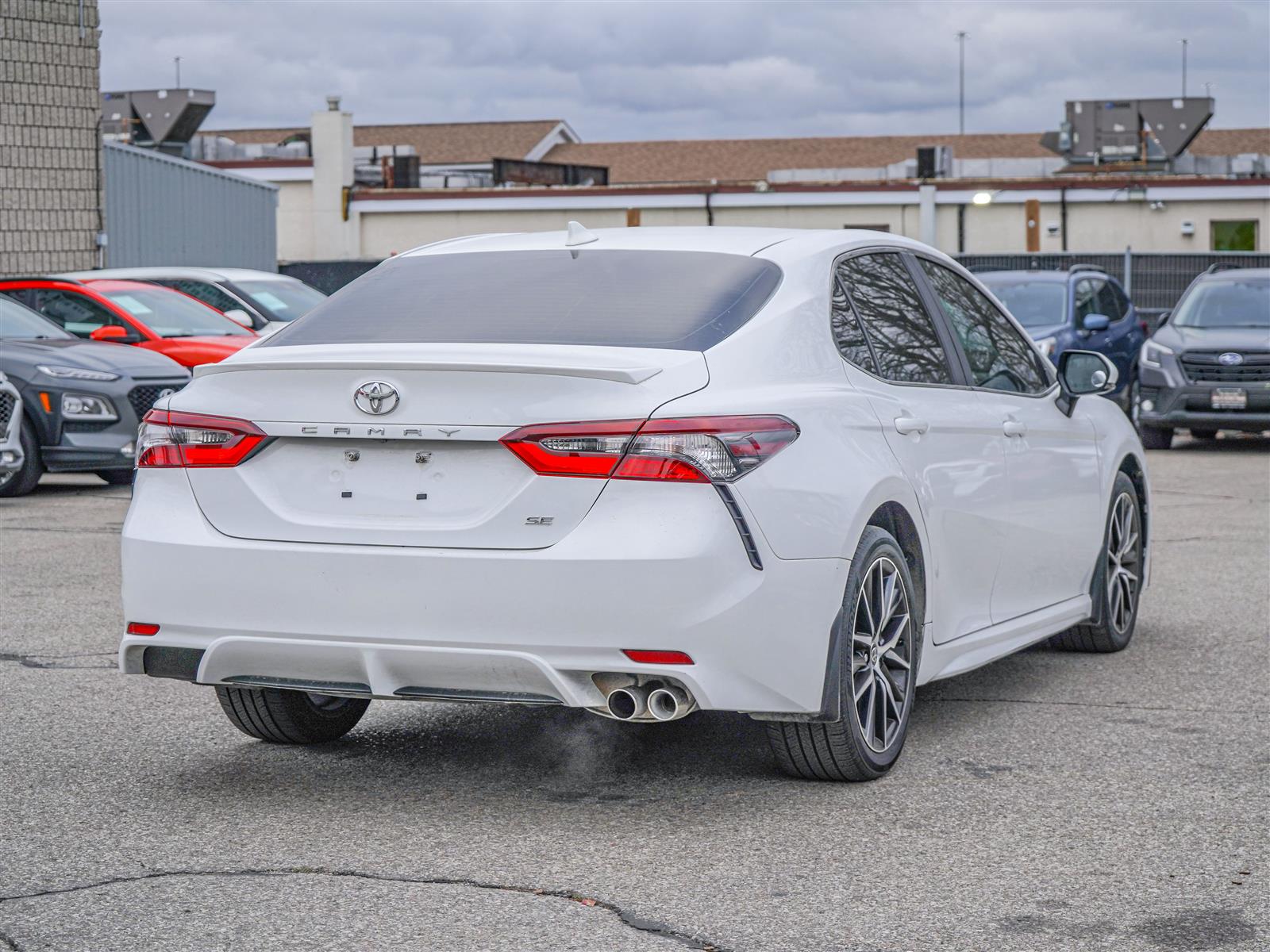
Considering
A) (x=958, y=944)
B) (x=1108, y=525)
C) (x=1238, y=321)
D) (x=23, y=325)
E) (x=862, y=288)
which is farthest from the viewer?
(x=1238, y=321)

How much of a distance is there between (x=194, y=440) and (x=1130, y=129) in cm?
4590

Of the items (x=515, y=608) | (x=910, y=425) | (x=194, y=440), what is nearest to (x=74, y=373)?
(x=194, y=440)

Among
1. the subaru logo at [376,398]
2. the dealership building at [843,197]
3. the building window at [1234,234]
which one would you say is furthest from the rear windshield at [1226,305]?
the building window at [1234,234]

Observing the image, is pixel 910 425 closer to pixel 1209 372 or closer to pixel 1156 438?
A: pixel 1209 372

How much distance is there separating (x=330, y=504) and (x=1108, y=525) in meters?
3.69

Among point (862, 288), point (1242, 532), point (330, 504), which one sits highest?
point (862, 288)

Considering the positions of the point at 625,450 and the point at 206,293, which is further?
the point at 206,293

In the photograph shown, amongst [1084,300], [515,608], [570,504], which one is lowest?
[515,608]

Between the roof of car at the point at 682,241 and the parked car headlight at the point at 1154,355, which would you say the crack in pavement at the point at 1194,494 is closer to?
the parked car headlight at the point at 1154,355

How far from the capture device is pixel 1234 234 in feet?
134

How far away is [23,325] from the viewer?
47.7 ft

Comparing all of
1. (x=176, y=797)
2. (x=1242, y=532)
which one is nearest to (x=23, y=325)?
(x=1242, y=532)

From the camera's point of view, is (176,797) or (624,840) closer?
(624,840)

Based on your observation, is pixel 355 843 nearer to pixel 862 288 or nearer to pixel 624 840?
pixel 624 840
